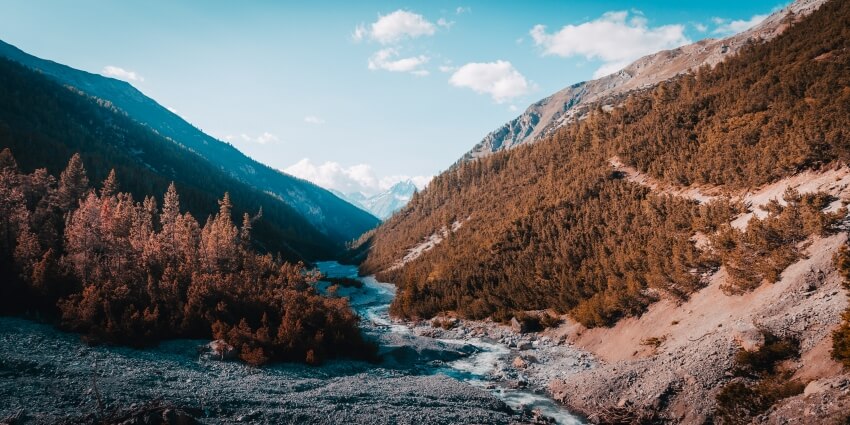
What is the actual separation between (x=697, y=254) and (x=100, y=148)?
15946 centimetres

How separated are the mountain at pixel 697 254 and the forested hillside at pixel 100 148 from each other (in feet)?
249

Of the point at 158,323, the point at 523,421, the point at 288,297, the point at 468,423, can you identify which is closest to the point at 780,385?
the point at 523,421

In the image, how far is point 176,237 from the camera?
47938 millimetres

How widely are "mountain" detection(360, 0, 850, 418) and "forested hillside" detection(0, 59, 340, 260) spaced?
75953mm

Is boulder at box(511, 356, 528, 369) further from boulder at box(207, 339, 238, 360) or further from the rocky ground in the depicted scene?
boulder at box(207, 339, 238, 360)

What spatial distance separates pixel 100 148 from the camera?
129 meters

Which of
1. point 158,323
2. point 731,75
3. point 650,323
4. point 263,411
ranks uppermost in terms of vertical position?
point 731,75

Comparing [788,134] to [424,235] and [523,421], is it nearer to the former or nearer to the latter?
[523,421]

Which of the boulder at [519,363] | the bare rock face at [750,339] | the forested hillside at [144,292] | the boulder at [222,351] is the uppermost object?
the bare rock face at [750,339]

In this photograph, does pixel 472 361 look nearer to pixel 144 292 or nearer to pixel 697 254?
pixel 697 254

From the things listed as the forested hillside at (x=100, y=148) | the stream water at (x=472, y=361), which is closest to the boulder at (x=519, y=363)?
the stream water at (x=472, y=361)

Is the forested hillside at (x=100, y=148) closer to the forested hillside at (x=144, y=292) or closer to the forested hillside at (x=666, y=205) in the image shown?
the forested hillside at (x=144, y=292)

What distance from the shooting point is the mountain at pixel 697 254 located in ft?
67.5

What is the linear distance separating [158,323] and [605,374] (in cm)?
3391
